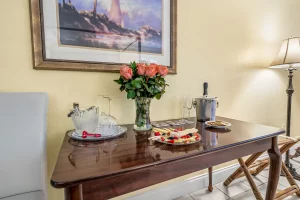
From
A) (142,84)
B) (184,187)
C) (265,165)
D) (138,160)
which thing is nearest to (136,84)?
(142,84)

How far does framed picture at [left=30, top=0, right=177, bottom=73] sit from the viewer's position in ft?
3.51

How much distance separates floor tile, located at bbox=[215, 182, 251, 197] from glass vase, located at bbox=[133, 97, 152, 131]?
42.8 inches

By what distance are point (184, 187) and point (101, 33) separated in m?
1.41

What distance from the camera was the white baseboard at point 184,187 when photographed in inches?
57.7

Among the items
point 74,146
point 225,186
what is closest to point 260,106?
point 225,186

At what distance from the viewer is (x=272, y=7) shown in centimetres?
198

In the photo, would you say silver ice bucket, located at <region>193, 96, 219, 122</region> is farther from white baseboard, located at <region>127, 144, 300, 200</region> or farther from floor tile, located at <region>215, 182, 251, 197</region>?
floor tile, located at <region>215, 182, 251, 197</region>

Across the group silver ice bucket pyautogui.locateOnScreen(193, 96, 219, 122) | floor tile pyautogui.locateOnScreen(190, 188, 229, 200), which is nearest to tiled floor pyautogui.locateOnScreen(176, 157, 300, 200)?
floor tile pyautogui.locateOnScreen(190, 188, 229, 200)

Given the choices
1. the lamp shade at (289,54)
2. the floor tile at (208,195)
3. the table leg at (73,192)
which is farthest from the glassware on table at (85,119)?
the lamp shade at (289,54)

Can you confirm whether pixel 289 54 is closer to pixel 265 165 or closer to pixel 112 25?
pixel 265 165

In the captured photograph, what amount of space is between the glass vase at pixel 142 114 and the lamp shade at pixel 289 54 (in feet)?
4.73

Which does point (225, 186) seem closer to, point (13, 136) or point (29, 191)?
point (29, 191)

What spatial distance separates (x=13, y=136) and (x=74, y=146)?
1.03 feet

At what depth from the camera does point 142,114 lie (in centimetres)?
111
